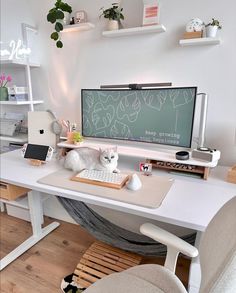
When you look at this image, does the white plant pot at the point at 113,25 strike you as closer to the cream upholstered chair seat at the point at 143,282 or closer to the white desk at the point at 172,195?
the white desk at the point at 172,195

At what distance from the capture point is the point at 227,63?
52.0 inches

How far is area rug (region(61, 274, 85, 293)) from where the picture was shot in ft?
4.22

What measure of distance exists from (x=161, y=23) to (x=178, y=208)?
46.0 inches

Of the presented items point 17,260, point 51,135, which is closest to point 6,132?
point 51,135

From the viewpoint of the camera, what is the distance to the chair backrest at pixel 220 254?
0.40 metres

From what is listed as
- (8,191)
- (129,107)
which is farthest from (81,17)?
(8,191)

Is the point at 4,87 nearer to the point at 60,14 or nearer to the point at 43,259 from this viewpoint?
the point at 60,14

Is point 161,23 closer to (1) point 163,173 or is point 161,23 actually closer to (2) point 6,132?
(1) point 163,173

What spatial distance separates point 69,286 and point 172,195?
0.87 m

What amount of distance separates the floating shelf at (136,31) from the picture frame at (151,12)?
0.12ft

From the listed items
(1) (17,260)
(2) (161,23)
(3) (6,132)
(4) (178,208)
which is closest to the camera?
(4) (178,208)

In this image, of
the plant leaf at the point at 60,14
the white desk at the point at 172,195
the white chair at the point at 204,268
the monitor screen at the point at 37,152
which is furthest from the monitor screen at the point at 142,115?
the white chair at the point at 204,268

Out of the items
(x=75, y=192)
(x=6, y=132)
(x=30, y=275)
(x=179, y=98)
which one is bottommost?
(x=30, y=275)

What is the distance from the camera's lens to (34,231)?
5.60ft
